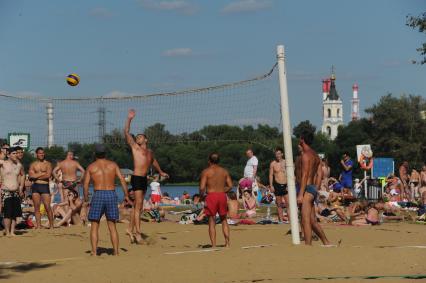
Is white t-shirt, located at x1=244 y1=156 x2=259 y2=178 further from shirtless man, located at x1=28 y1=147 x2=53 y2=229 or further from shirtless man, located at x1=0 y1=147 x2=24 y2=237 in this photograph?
shirtless man, located at x1=0 y1=147 x2=24 y2=237

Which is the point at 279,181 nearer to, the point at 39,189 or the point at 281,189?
the point at 281,189

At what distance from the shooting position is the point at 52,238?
1309cm

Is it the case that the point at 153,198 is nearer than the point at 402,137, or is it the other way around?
the point at 153,198

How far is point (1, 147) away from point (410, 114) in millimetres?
68315

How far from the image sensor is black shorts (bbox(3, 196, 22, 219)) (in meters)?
13.6

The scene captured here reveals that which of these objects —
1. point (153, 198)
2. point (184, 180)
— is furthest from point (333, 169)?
point (153, 198)

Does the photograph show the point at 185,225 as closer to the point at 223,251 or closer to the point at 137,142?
the point at 137,142

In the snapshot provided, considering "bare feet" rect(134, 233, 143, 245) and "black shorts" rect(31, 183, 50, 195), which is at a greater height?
"black shorts" rect(31, 183, 50, 195)

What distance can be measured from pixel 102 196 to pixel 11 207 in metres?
3.54

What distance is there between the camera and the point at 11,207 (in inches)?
537

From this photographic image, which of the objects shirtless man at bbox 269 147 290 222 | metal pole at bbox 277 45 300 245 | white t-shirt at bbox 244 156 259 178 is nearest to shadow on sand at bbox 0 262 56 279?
metal pole at bbox 277 45 300 245

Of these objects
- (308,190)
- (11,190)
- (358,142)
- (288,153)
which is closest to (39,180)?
(11,190)

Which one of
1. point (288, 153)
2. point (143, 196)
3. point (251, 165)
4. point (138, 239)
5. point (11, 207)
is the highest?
point (251, 165)

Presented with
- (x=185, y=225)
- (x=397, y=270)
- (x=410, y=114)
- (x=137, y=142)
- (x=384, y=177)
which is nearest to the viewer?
(x=397, y=270)
